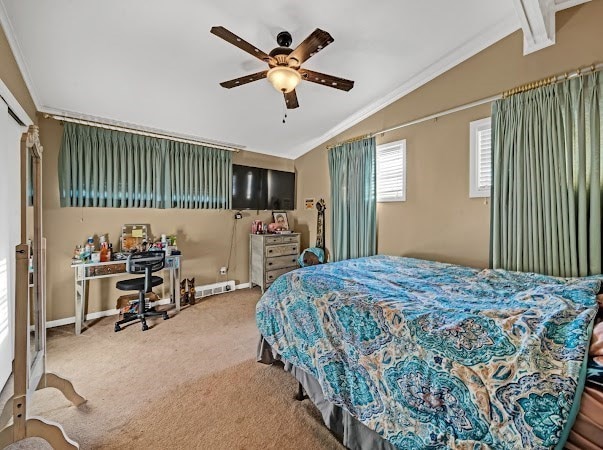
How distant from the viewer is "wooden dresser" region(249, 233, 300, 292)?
4086 millimetres

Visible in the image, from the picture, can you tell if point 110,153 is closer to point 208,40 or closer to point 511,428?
point 208,40

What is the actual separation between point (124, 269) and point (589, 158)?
4458 millimetres

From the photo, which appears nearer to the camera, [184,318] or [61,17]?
[61,17]

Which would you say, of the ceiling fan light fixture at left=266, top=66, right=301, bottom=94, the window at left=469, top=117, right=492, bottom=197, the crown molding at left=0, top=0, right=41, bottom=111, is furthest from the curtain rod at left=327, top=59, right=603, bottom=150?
the crown molding at left=0, top=0, right=41, bottom=111

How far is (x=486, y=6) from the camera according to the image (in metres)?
2.07

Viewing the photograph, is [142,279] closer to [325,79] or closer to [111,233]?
[111,233]

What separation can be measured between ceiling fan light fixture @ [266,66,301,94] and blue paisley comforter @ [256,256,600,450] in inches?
59.1

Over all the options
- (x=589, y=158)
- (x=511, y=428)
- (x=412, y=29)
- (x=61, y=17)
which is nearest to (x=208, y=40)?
(x=61, y=17)

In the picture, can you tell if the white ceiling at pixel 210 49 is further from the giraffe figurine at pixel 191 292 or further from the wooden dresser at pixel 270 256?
the giraffe figurine at pixel 191 292

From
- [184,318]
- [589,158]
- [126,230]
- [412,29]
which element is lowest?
[184,318]

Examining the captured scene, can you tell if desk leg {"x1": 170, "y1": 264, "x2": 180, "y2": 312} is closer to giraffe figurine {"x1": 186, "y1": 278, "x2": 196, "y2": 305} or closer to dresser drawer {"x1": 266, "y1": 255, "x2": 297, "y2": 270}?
giraffe figurine {"x1": 186, "y1": 278, "x2": 196, "y2": 305}

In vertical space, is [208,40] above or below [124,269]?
above

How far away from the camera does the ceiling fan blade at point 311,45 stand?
1630mm

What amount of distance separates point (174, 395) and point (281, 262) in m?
2.57
